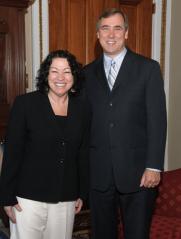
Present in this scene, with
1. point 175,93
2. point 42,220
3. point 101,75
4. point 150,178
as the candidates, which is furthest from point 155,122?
point 175,93

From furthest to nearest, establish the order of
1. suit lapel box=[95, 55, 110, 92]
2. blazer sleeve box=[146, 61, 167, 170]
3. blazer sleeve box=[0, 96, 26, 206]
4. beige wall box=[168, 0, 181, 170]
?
beige wall box=[168, 0, 181, 170]
suit lapel box=[95, 55, 110, 92]
blazer sleeve box=[146, 61, 167, 170]
blazer sleeve box=[0, 96, 26, 206]

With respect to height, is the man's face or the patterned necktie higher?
the man's face

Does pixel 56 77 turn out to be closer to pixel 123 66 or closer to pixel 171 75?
pixel 123 66

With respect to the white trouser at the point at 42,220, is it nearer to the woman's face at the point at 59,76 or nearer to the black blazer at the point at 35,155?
the black blazer at the point at 35,155

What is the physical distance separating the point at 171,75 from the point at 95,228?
2221 millimetres

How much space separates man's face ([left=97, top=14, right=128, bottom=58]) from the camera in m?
Answer: 1.91

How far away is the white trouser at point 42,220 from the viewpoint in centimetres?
167

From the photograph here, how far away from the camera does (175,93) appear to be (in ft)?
12.4

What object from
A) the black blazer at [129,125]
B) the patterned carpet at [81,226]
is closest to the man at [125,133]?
the black blazer at [129,125]

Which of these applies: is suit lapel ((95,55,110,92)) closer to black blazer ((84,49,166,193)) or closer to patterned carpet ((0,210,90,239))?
black blazer ((84,49,166,193))

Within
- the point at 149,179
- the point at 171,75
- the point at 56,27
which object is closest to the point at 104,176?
the point at 149,179

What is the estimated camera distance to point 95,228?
2.01 m

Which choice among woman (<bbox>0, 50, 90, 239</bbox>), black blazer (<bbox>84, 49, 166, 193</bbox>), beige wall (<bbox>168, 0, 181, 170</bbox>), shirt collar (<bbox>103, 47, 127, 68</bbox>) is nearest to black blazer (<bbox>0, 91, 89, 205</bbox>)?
woman (<bbox>0, 50, 90, 239</bbox>)

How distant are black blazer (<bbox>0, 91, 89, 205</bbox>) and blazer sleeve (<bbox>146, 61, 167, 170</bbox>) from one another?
0.39 m
